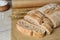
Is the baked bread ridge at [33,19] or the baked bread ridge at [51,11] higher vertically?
the baked bread ridge at [51,11]

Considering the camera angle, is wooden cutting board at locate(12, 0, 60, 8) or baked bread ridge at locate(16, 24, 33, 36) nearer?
baked bread ridge at locate(16, 24, 33, 36)

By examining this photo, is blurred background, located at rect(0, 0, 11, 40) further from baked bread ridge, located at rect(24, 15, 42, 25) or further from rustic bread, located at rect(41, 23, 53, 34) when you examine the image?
rustic bread, located at rect(41, 23, 53, 34)

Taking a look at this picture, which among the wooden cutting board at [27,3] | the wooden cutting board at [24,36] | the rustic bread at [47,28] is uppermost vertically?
the wooden cutting board at [27,3]

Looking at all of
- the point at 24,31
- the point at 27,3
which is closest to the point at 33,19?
the point at 24,31

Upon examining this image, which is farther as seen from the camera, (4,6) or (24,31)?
(4,6)

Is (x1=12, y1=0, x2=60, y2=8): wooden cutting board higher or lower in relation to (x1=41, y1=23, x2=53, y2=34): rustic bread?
higher

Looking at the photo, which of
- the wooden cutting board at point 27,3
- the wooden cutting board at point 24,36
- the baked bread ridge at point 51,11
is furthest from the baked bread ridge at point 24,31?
the wooden cutting board at point 27,3

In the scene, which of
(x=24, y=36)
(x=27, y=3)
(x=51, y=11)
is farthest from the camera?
(x=27, y=3)

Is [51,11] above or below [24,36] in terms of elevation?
above

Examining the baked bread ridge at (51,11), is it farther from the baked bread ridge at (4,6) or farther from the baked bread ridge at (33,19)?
the baked bread ridge at (4,6)

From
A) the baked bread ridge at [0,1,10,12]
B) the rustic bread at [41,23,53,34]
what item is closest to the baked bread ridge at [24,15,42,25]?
the rustic bread at [41,23,53,34]

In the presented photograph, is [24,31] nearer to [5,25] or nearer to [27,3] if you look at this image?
[5,25]

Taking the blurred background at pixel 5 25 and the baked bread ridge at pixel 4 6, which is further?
the baked bread ridge at pixel 4 6
